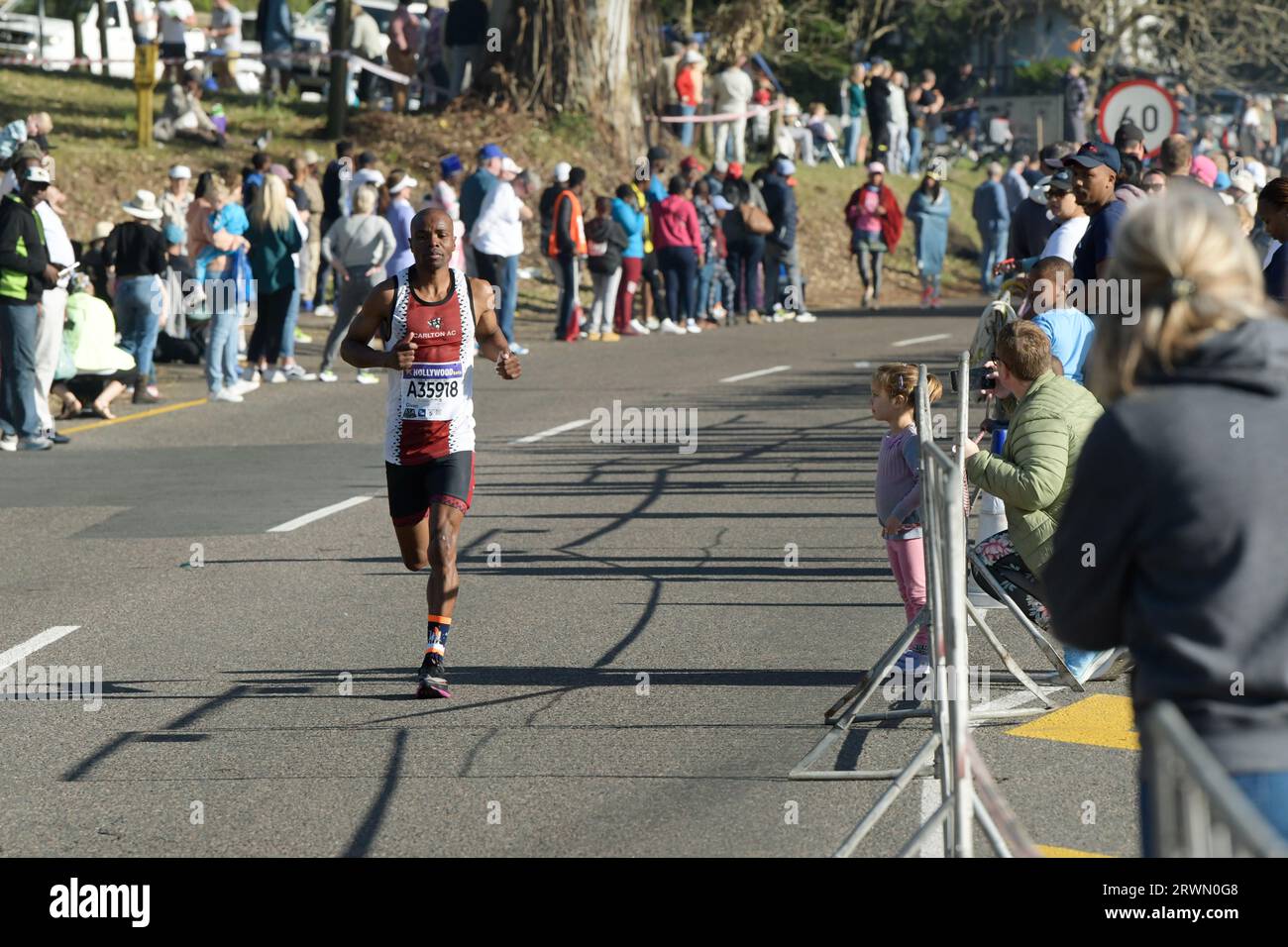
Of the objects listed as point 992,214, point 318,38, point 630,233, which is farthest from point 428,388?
point 318,38

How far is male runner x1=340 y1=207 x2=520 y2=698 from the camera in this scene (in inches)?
337

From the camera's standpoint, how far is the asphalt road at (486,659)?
659 cm

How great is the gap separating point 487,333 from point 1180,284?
553 cm

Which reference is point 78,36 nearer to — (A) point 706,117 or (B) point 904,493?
(A) point 706,117

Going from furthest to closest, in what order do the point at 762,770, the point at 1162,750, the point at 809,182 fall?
the point at 809,182 → the point at 762,770 → the point at 1162,750

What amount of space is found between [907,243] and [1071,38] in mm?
22370

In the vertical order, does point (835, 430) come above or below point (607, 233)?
below

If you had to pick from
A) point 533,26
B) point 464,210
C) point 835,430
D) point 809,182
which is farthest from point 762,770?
point 809,182

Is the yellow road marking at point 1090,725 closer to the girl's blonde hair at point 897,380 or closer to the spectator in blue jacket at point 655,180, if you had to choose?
the girl's blonde hair at point 897,380

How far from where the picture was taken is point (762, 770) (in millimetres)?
7137

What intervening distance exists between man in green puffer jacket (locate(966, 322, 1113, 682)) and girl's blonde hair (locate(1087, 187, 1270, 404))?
3.92 metres

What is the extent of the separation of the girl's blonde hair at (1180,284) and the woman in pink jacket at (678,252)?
21.5m

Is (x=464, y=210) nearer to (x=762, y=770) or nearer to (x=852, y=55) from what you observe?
(x=762, y=770)

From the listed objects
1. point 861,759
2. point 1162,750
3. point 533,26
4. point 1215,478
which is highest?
point 533,26
